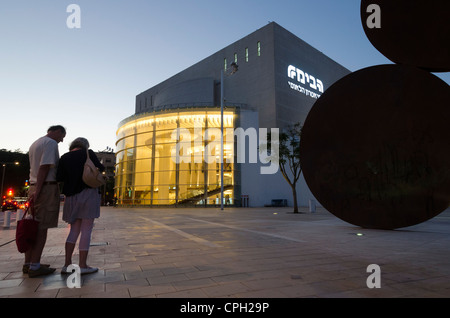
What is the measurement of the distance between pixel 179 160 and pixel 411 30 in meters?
28.9

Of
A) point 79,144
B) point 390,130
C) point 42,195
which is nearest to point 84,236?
point 42,195

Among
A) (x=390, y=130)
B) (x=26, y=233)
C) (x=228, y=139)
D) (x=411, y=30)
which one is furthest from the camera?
(x=228, y=139)

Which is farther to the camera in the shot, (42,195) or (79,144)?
(79,144)

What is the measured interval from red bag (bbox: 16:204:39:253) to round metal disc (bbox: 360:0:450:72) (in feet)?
18.2

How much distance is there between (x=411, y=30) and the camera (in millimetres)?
4387

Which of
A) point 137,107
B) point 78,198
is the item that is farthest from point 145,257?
point 137,107

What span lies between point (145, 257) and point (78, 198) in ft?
5.49

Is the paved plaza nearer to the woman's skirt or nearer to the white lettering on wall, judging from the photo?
the woman's skirt

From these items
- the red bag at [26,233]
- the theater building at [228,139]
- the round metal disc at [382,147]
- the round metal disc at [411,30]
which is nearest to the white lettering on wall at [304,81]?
the theater building at [228,139]

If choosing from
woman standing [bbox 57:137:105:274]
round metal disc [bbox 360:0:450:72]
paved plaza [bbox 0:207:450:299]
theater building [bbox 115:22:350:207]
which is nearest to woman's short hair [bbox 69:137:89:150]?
woman standing [bbox 57:137:105:274]

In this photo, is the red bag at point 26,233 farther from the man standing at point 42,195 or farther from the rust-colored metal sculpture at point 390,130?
the rust-colored metal sculpture at point 390,130

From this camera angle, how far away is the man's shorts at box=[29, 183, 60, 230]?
3.44 metres

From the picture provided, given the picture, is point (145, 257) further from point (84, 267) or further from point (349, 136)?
point (349, 136)

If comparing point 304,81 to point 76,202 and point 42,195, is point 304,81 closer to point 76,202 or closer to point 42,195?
point 76,202
